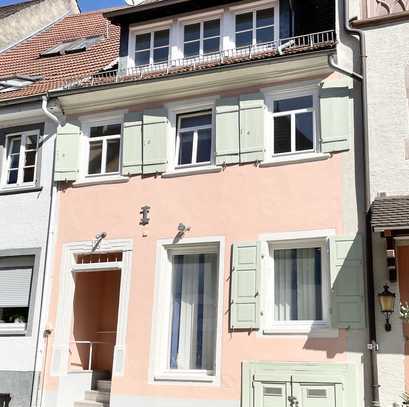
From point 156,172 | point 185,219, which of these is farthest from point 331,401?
point 156,172

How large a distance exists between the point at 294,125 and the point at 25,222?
19.0 feet

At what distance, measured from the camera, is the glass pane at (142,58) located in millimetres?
13383

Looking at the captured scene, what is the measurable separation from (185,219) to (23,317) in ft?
12.9

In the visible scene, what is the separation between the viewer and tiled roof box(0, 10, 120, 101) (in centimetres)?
1455

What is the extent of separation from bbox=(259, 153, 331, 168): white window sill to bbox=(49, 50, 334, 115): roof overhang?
4.70ft

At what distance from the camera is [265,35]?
1255 centimetres

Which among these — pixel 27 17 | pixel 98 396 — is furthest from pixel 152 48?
pixel 27 17

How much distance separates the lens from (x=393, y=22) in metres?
11.2

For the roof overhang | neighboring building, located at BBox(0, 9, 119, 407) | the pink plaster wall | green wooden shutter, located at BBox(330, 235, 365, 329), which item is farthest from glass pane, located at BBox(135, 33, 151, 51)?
green wooden shutter, located at BBox(330, 235, 365, 329)

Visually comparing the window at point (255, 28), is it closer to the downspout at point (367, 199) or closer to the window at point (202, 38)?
the window at point (202, 38)

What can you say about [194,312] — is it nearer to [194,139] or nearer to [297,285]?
[297,285]

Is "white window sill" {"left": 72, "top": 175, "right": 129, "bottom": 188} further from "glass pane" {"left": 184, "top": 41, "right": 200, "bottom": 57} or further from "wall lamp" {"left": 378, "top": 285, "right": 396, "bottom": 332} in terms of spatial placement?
"wall lamp" {"left": 378, "top": 285, "right": 396, "bottom": 332}

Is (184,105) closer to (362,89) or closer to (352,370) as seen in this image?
(362,89)

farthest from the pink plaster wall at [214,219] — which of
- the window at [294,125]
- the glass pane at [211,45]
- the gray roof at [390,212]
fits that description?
the glass pane at [211,45]
